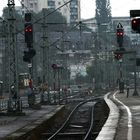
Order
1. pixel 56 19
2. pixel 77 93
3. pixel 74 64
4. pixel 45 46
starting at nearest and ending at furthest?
pixel 45 46 < pixel 77 93 < pixel 56 19 < pixel 74 64

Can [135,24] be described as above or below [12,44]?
below

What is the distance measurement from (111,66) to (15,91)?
113947 millimetres

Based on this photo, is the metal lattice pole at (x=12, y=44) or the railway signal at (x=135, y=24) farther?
the metal lattice pole at (x=12, y=44)

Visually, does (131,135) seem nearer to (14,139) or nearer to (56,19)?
(14,139)

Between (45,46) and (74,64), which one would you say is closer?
(45,46)

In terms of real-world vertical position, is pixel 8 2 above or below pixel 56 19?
below

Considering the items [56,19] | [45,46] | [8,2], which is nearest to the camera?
[8,2]

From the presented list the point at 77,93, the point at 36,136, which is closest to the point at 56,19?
the point at 77,93

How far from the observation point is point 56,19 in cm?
14850

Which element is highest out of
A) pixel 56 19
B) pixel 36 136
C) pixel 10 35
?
pixel 56 19

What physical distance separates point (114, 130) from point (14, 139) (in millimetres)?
3510

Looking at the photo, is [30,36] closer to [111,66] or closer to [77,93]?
[77,93]

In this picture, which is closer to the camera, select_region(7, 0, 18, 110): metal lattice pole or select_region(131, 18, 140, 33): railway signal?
select_region(131, 18, 140, 33): railway signal

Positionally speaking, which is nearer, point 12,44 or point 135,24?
point 135,24
